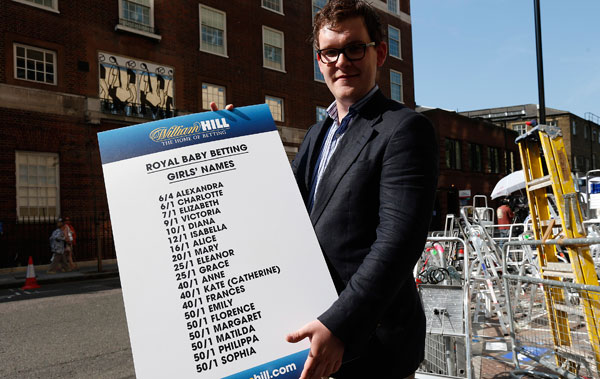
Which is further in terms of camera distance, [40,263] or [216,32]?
[216,32]

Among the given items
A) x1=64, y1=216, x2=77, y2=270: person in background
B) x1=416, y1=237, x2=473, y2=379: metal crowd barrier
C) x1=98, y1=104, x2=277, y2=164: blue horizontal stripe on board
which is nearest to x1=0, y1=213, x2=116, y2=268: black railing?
x1=64, y1=216, x2=77, y2=270: person in background

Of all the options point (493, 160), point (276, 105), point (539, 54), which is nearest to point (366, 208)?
point (539, 54)

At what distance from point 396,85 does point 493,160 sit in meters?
14.6

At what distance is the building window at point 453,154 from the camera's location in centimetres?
3191

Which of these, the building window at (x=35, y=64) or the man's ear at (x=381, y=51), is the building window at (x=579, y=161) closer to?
the building window at (x=35, y=64)

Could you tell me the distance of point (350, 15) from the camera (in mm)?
1508

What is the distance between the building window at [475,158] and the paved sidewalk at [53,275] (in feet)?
95.9

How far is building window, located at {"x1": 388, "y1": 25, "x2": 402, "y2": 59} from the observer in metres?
28.5

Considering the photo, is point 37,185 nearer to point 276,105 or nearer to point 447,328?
point 276,105

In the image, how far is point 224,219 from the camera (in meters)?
1.42

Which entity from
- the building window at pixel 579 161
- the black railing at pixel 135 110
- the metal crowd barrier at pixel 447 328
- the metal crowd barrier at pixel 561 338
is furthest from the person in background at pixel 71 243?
the building window at pixel 579 161

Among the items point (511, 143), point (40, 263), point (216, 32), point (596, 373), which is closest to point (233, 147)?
point (596, 373)

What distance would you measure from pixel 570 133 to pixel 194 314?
6590cm

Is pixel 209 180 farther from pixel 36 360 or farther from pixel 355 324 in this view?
pixel 36 360
